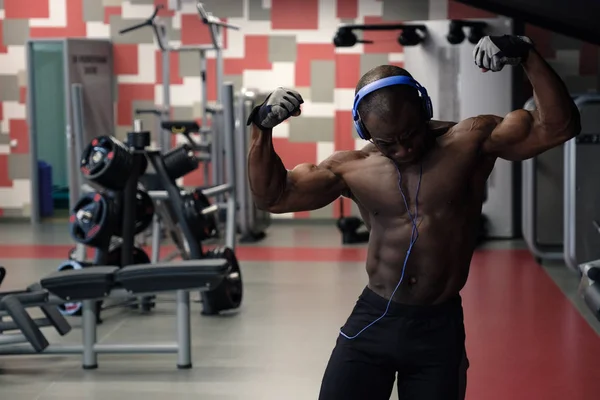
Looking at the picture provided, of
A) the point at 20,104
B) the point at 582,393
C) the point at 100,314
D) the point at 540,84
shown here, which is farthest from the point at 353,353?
the point at 20,104

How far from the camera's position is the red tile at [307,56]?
414 inches

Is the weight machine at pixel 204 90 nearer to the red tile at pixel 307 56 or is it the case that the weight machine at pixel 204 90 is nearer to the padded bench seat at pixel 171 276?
the red tile at pixel 307 56

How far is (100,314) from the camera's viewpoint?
5.85m

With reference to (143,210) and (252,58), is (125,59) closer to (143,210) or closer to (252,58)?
(252,58)

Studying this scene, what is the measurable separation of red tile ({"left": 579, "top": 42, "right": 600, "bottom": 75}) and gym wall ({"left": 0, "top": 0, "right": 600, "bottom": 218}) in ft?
3.88

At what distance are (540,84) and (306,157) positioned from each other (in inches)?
336

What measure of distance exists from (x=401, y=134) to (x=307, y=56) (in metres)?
8.47

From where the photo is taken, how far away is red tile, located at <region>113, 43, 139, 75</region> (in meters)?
10.7

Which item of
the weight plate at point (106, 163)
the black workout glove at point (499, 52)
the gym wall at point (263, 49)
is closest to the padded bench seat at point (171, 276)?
the weight plate at point (106, 163)

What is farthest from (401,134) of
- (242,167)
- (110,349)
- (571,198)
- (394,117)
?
(242,167)

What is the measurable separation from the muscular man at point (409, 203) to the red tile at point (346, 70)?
820cm

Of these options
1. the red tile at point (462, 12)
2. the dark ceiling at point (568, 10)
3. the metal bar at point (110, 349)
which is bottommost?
the metal bar at point (110, 349)

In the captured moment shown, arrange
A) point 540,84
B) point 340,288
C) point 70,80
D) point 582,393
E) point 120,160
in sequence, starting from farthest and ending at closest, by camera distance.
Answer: point 70,80, point 340,288, point 120,160, point 582,393, point 540,84

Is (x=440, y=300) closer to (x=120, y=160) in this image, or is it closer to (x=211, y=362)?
(x=211, y=362)
